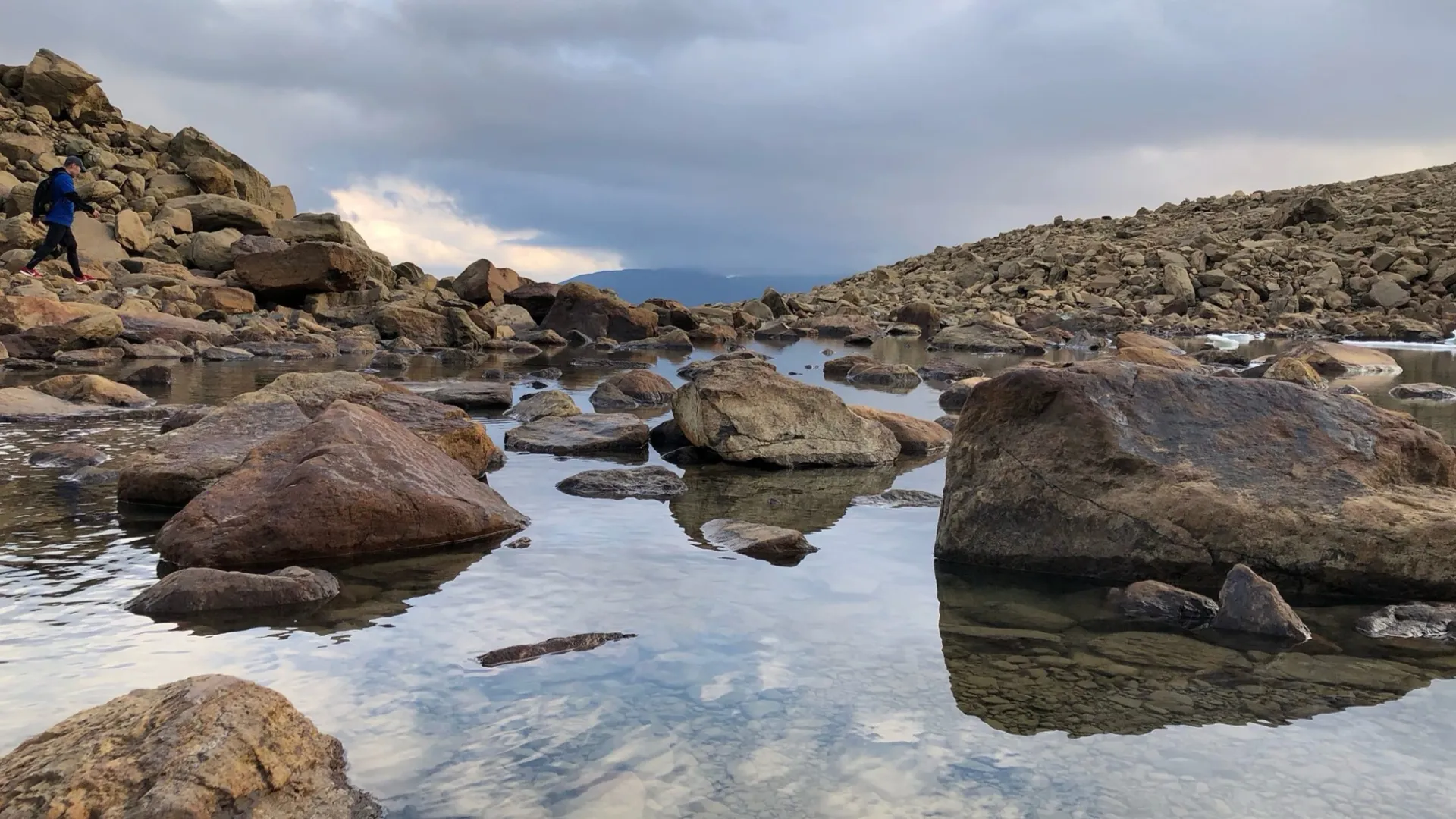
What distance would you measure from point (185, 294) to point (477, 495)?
18.7 meters

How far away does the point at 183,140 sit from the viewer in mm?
34812

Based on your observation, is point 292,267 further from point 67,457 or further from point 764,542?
point 764,542

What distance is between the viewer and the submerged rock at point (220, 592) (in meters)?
4.39

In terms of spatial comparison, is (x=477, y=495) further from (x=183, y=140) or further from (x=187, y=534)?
(x=183, y=140)

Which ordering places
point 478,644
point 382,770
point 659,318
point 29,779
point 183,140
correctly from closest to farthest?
point 29,779 → point 382,770 → point 478,644 → point 659,318 → point 183,140

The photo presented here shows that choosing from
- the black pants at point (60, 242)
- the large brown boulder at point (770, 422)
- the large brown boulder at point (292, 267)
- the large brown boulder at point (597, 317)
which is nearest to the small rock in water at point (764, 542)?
the large brown boulder at point (770, 422)

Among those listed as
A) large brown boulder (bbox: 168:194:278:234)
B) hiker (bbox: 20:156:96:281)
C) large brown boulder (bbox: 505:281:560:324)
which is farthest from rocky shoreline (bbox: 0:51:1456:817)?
large brown boulder (bbox: 168:194:278:234)

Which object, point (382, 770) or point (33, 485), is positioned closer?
point (382, 770)

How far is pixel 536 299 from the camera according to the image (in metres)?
28.3

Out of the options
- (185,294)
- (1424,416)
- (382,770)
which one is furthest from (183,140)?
(382,770)

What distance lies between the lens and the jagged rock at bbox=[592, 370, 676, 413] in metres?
12.0

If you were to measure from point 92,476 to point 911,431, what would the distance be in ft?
19.5

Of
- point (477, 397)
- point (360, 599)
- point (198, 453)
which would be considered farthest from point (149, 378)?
point (360, 599)

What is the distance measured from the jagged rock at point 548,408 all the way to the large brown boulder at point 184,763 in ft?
22.3
